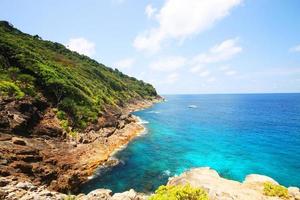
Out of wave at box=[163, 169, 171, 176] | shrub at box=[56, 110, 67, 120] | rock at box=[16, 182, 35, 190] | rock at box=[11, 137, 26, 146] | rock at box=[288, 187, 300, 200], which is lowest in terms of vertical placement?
wave at box=[163, 169, 171, 176]

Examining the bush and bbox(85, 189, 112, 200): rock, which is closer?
bbox(85, 189, 112, 200): rock

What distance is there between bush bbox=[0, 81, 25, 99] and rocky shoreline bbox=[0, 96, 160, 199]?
1585 mm

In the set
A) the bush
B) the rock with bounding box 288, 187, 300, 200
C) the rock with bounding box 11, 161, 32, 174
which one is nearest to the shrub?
the bush

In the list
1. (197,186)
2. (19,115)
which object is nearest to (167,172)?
(197,186)

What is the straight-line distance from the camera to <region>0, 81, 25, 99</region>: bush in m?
37.4

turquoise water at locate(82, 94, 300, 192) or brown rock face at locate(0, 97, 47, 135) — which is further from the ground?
brown rock face at locate(0, 97, 47, 135)

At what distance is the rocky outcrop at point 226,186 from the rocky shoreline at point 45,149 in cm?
1557

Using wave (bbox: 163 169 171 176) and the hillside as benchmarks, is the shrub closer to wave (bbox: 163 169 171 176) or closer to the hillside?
the hillside

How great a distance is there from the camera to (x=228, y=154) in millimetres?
45938

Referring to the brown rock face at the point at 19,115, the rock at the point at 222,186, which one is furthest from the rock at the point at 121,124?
the rock at the point at 222,186

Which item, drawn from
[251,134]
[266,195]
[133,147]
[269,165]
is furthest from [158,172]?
[251,134]

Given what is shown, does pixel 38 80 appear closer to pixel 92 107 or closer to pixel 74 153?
pixel 92 107

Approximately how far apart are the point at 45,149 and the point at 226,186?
2606 centimetres

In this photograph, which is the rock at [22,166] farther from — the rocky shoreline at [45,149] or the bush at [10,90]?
the bush at [10,90]
